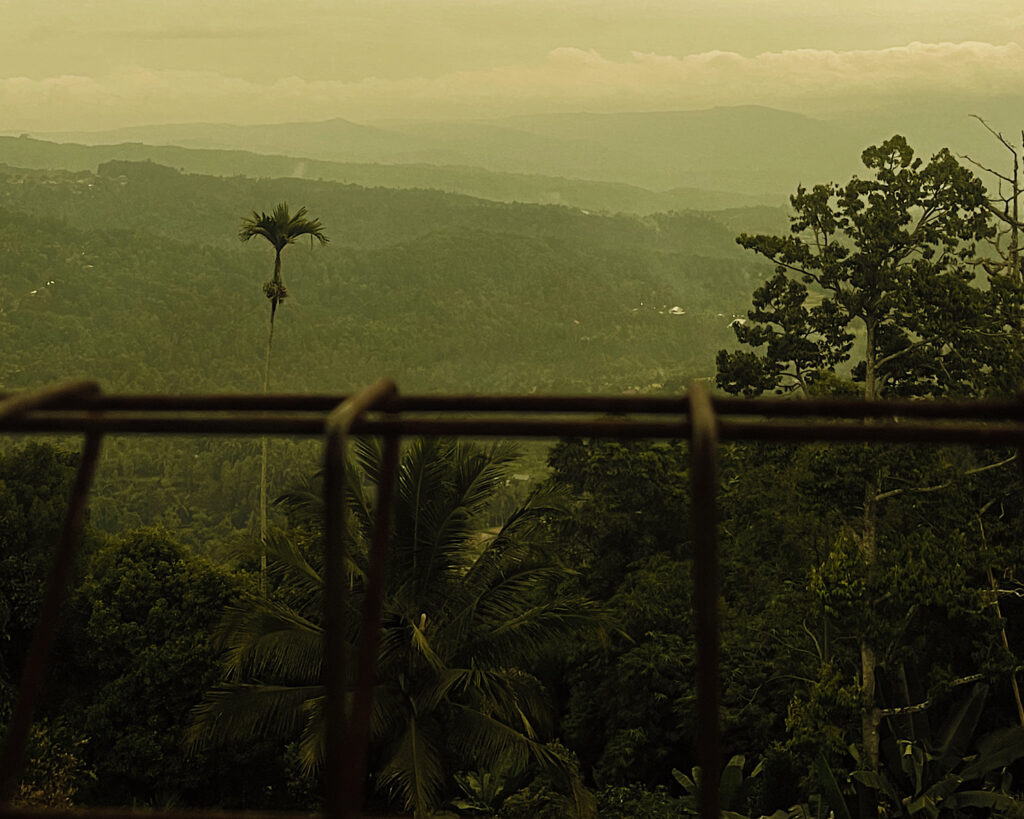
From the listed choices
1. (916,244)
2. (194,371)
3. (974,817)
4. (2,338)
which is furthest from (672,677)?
(2,338)

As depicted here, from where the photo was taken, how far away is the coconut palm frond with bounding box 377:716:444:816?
1008 centimetres

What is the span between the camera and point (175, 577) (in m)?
16.6

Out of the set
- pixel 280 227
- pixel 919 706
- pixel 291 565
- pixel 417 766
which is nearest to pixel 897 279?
pixel 919 706

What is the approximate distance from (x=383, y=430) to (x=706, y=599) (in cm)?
44

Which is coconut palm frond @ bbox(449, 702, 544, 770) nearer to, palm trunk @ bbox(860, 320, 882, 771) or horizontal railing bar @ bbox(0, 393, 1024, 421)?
palm trunk @ bbox(860, 320, 882, 771)

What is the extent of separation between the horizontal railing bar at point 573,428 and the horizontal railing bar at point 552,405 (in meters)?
0.02

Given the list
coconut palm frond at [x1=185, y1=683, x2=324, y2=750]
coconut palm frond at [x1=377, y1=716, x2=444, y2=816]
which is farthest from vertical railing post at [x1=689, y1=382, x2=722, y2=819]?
coconut palm frond at [x1=185, y1=683, x2=324, y2=750]

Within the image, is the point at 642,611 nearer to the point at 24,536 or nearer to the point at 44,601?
the point at 24,536

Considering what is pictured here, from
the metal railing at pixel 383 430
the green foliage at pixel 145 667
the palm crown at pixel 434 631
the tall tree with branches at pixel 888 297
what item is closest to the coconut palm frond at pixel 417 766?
the palm crown at pixel 434 631

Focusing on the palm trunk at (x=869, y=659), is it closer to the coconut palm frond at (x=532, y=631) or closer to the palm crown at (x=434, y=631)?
the coconut palm frond at (x=532, y=631)

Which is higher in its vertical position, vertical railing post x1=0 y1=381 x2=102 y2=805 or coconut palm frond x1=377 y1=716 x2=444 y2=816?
vertical railing post x1=0 y1=381 x2=102 y2=805

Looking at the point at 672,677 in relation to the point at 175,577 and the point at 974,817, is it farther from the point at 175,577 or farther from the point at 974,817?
the point at 175,577

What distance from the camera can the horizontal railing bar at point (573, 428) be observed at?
113cm

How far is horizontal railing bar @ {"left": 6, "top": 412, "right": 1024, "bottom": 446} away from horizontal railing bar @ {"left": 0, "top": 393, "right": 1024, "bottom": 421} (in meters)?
0.02
